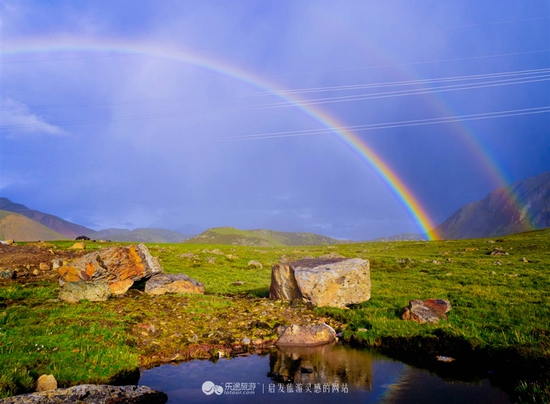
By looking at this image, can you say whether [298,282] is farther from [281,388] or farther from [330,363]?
[281,388]

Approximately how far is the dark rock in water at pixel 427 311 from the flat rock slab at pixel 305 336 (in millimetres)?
4710

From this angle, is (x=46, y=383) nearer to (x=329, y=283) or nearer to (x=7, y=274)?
(x=329, y=283)

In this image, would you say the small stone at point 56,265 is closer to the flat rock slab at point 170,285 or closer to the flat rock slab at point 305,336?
the flat rock slab at point 170,285

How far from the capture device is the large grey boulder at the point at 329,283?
22.9 metres

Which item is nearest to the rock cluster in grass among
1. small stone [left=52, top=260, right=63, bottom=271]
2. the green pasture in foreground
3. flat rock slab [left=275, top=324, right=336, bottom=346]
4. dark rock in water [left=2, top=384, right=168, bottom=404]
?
the green pasture in foreground

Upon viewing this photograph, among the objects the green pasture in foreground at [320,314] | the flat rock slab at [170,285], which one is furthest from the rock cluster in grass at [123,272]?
the green pasture in foreground at [320,314]

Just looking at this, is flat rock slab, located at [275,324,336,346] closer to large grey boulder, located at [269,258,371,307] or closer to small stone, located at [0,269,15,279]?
large grey boulder, located at [269,258,371,307]

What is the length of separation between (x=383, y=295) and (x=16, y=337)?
21.9 meters

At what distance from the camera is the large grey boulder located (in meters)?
22.9

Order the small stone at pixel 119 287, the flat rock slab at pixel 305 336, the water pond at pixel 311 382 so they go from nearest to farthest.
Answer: the water pond at pixel 311 382
the flat rock slab at pixel 305 336
the small stone at pixel 119 287

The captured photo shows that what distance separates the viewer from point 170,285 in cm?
2656

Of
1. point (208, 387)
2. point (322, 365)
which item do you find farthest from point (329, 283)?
point (208, 387)

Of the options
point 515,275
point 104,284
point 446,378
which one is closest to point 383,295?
point 446,378

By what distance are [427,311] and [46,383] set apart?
59.3ft
